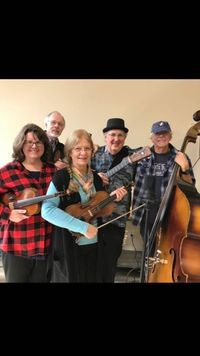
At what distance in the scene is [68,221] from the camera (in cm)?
152

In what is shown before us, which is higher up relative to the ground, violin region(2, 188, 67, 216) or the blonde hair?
the blonde hair

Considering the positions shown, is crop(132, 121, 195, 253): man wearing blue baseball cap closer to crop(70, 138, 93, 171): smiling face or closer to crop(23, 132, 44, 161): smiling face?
crop(70, 138, 93, 171): smiling face

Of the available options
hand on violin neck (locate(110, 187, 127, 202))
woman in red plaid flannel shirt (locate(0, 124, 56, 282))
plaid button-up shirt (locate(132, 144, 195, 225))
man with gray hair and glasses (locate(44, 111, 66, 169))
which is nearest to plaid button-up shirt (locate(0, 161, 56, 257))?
woman in red plaid flannel shirt (locate(0, 124, 56, 282))

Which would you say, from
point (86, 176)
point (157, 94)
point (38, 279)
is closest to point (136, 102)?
point (157, 94)

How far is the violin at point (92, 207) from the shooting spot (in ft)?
5.37

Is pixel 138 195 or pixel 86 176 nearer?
pixel 86 176

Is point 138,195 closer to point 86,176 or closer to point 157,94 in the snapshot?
point 86,176

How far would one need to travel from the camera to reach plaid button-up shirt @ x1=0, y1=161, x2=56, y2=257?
1.61 m

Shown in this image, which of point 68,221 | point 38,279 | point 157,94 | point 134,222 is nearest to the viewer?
point 68,221

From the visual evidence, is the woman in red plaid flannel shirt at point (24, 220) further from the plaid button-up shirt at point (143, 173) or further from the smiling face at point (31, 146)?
the plaid button-up shirt at point (143, 173)

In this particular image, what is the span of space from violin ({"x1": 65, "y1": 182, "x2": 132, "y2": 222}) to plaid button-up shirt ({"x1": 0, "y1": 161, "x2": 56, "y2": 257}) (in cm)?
18

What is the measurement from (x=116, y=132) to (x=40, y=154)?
22.6 inches

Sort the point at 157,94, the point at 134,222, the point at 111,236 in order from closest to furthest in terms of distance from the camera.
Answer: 1. the point at 111,236
2. the point at 134,222
3. the point at 157,94

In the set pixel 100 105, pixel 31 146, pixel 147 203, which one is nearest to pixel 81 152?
pixel 31 146
